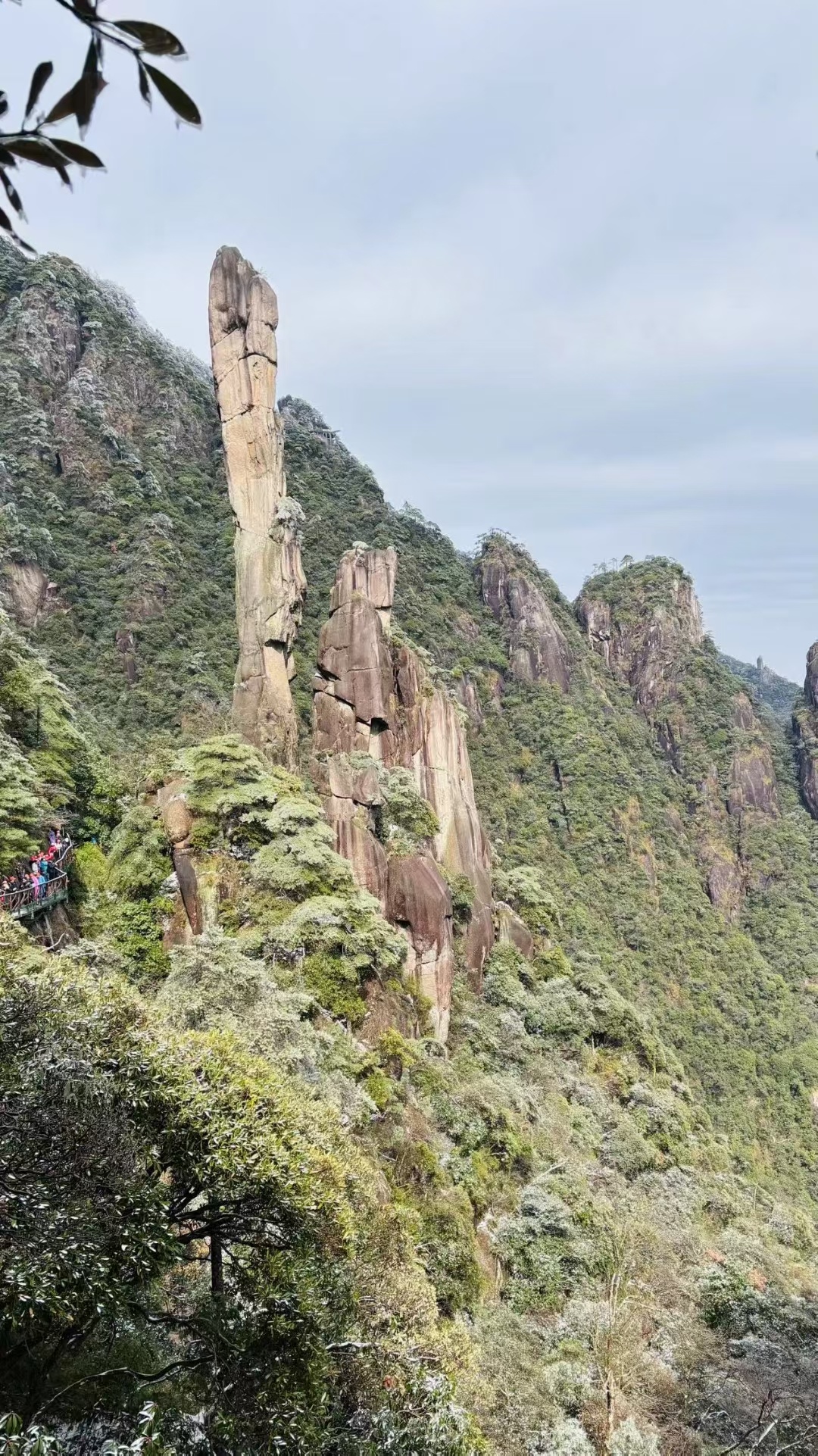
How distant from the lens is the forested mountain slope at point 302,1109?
4.91 meters

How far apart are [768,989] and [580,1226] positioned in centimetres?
4832

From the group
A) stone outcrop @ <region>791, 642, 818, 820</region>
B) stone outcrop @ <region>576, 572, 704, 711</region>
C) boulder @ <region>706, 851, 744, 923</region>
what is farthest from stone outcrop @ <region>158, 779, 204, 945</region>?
stone outcrop @ <region>791, 642, 818, 820</region>

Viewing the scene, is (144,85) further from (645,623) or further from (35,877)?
(645,623)

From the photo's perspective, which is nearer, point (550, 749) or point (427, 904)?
point (427, 904)

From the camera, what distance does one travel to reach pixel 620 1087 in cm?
2611

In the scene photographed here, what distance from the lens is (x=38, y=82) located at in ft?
3.76

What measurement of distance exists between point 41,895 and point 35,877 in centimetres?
56

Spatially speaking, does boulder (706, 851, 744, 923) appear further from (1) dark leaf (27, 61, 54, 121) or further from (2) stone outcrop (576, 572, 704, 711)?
(1) dark leaf (27, 61, 54, 121)

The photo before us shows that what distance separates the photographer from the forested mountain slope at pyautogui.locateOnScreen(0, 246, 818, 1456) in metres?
4.91

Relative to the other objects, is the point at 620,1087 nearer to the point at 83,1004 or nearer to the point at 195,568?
the point at 83,1004

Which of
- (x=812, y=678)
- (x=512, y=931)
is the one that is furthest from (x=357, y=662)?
(x=812, y=678)

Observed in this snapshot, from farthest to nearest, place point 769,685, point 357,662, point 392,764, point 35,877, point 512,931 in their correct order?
point 769,685 < point 512,931 < point 392,764 < point 357,662 < point 35,877

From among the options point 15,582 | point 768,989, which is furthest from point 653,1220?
→ point 768,989

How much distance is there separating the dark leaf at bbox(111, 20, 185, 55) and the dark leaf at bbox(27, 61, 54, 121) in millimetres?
132
